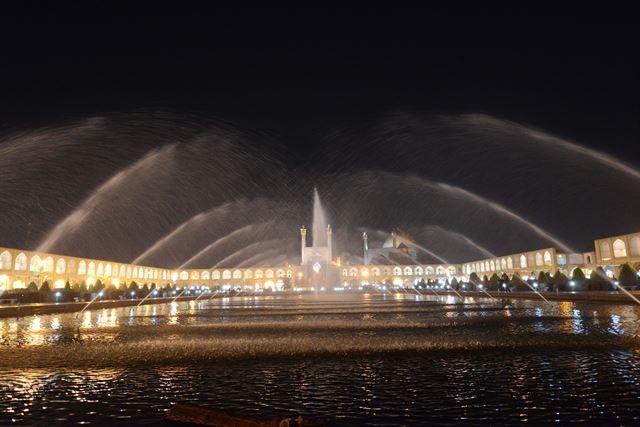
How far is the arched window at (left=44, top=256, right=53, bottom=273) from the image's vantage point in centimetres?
6519

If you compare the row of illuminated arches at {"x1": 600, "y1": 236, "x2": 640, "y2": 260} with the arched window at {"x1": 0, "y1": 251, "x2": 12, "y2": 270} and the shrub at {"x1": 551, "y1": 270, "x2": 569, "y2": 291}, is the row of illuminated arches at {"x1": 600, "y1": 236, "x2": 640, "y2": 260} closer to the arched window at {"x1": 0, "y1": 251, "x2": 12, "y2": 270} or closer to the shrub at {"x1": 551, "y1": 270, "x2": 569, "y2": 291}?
the shrub at {"x1": 551, "y1": 270, "x2": 569, "y2": 291}

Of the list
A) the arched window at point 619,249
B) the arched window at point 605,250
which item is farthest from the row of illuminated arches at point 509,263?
the arched window at point 619,249

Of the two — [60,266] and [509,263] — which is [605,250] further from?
[60,266]

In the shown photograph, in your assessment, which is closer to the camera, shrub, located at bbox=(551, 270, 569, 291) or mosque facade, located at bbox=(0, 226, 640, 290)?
shrub, located at bbox=(551, 270, 569, 291)

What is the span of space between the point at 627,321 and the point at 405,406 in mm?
13127

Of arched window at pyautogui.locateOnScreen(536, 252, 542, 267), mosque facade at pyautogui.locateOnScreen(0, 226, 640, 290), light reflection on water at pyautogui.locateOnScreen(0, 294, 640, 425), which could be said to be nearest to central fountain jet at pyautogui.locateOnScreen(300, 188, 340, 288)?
mosque facade at pyautogui.locateOnScreen(0, 226, 640, 290)

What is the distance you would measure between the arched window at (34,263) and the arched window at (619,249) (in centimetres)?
7135

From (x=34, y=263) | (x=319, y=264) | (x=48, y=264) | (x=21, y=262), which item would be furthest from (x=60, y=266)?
(x=319, y=264)

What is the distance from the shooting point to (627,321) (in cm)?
1585

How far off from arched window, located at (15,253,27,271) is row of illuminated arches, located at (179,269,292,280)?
5986cm

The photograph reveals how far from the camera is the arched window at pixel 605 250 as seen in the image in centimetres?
6597

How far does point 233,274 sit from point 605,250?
82550mm

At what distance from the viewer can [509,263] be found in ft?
301

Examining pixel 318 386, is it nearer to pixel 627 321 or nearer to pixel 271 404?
pixel 271 404
